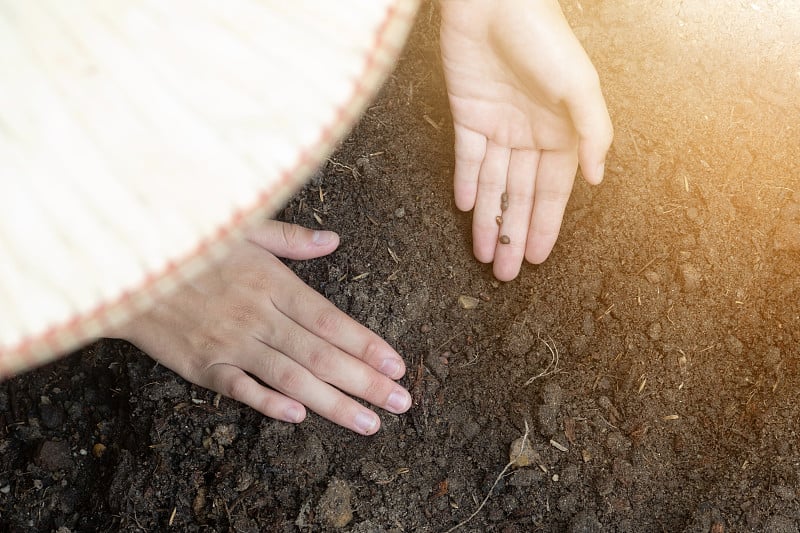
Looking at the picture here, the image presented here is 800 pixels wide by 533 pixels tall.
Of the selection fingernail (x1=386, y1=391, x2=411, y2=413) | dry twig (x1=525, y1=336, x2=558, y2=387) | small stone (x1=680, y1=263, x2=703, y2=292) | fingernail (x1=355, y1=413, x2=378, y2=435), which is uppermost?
small stone (x1=680, y1=263, x2=703, y2=292)

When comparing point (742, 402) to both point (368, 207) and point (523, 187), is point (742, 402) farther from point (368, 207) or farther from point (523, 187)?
point (368, 207)

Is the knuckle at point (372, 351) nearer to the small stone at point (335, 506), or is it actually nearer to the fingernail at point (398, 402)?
the fingernail at point (398, 402)

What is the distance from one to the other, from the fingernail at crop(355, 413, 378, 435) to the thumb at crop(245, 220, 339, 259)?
0.42 m

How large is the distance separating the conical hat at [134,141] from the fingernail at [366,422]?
1.29 metres

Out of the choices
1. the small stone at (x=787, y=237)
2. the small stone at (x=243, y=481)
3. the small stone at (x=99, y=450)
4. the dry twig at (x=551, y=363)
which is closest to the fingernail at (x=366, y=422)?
the small stone at (x=243, y=481)

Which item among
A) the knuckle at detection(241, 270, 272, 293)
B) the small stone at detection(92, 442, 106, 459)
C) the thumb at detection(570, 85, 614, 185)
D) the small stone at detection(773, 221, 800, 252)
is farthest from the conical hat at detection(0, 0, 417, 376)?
the small stone at detection(773, 221, 800, 252)

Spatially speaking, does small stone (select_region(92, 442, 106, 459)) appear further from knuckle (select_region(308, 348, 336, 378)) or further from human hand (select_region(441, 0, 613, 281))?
human hand (select_region(441, 0, 613, 281))

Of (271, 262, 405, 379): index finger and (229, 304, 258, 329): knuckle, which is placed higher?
(271, 262, 405, 379): index finger

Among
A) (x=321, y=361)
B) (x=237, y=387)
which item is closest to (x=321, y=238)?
(x=321, y=361)

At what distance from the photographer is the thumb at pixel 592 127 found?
1.42 meters

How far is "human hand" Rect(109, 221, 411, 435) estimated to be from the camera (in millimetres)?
1607

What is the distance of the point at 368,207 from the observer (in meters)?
1.82

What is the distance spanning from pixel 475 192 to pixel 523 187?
0.39ft

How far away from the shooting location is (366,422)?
5.25ft
